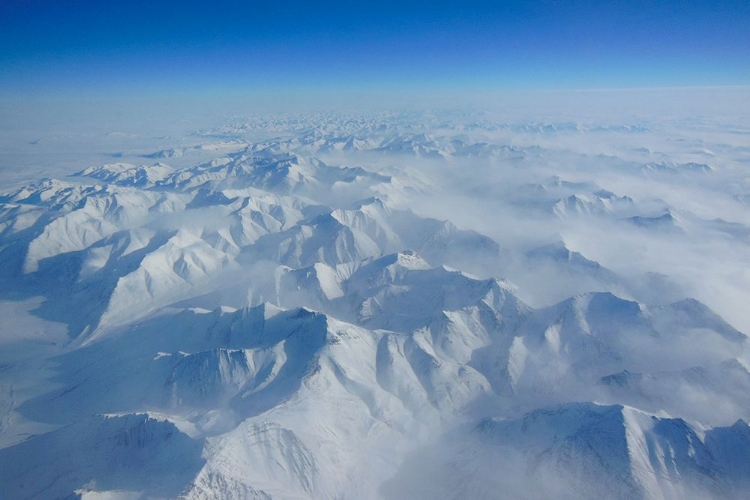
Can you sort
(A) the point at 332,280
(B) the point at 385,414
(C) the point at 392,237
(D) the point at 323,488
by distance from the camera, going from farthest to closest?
1. (C) the point at 392,237
2. (A) the point at 332,280
3. (B) the point at 385,414
4. (D) the point at 323,488

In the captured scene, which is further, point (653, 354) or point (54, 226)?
point (54, 226)

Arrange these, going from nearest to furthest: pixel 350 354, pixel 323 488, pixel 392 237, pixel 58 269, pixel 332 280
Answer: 1. pixel 323 488
2. pixel 350 354
3. pixel 332 280
4. pixel 58 269
5. pixel 392 237

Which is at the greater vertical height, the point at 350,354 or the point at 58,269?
the point at 350,354

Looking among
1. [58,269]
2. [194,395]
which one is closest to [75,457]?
[194,395]

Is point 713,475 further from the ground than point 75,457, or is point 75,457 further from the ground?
point 713,475

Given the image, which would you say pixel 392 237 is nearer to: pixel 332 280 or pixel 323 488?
pixel 332 280

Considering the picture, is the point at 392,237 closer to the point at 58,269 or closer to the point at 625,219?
the point at 625,219

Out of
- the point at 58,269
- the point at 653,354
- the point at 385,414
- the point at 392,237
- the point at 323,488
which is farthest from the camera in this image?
the point at 392,237

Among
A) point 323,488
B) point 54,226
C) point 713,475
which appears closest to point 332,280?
point 323,488

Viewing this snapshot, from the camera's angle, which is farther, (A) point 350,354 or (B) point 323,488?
(A) point 350,354
